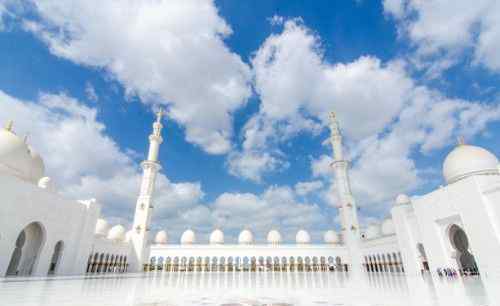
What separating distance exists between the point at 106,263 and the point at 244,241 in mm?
16024

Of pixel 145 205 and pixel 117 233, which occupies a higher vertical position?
pixel 145 205

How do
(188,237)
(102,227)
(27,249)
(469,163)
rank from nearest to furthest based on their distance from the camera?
(27,249)
(469,163)
(102,227)
(188,237)

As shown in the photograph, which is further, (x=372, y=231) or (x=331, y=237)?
(x=331, y=237)

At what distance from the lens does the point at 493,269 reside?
1382cm

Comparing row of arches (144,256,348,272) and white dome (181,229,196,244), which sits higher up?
white dome (181,229,196,244)

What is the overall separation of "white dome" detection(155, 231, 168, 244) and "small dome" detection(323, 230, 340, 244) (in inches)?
818

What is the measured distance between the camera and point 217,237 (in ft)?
116

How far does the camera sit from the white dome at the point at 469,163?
17.5m

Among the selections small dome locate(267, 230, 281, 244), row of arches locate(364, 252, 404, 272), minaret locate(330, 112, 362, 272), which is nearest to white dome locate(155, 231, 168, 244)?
small dome locate(267, 230, 281, 244)

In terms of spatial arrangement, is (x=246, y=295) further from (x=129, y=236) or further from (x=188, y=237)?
(x=188, y=237)

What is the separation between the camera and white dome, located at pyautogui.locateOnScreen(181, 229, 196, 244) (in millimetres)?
34688

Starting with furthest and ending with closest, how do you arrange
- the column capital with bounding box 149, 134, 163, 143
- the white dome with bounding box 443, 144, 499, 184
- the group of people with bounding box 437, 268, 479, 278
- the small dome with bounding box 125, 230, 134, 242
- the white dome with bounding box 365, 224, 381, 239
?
the column capital with bounding box 149, 134, 163, 143 → the white dome with bounding box 365, 224, 381, 239 → the small dome with bounding box 125, 230, 134, 242 → the white dome with bounding box 443, 144, 499, 184 → the group of people with bounding box 437, 268, 479, 278

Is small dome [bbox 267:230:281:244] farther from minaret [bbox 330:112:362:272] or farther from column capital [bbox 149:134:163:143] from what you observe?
column capital [bbox 149:134:163:143]

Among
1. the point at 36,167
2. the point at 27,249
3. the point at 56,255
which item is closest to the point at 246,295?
the point at 27,249
